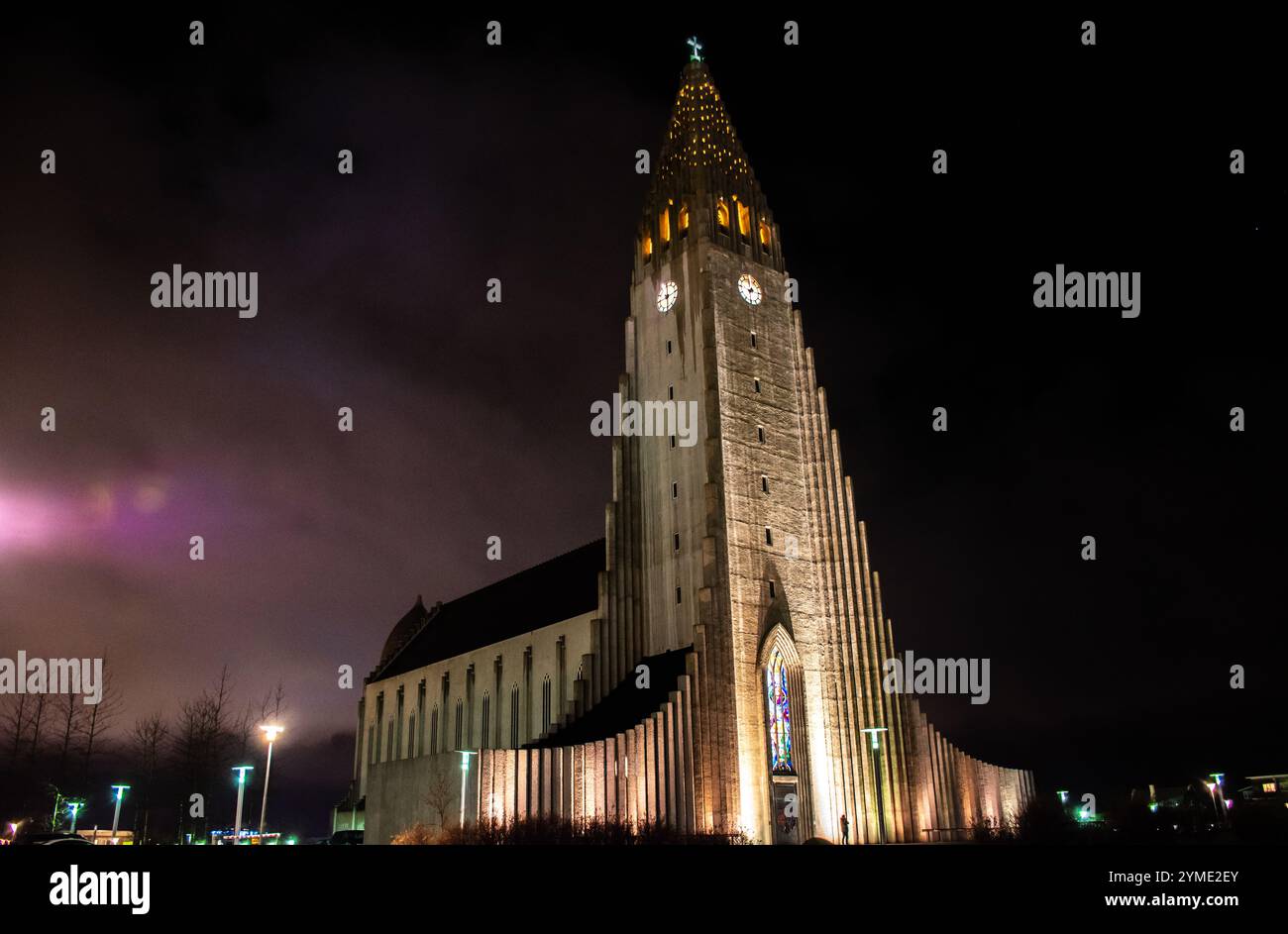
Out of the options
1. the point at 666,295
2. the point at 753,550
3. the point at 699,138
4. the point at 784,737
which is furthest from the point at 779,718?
the point at 699,138

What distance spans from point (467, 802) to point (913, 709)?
24266mm

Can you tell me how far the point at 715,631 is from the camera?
4491cm

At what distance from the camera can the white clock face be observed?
53719 millimetres

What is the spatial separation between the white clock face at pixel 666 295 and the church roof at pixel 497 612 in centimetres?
1614

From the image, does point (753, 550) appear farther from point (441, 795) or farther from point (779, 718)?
point (441, 795)

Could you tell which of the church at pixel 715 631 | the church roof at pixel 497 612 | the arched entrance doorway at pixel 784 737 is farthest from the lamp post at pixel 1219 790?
the church roof at pixel 497 612

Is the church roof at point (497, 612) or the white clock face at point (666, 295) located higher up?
the white clock face at point (666, 295)

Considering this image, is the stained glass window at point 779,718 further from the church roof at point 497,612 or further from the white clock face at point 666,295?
the white clock face at point 666,295

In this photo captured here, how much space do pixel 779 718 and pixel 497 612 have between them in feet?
90.6

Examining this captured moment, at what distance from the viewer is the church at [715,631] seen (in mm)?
41312

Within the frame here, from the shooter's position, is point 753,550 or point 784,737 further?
point 753,550
